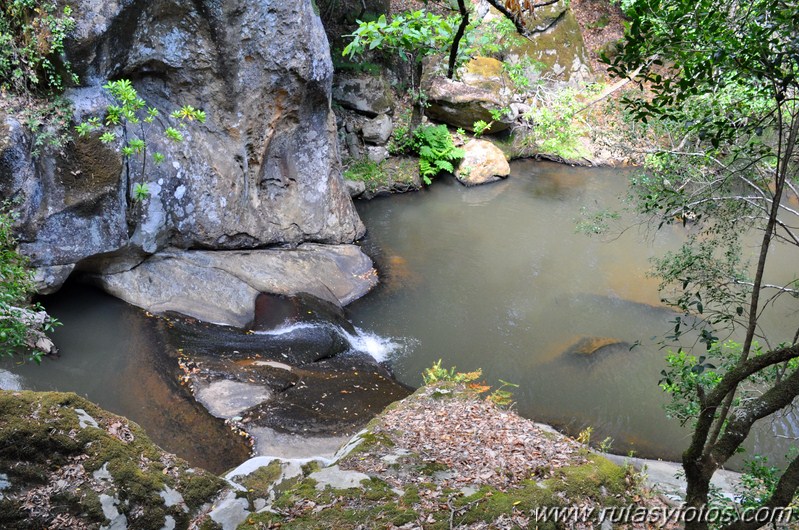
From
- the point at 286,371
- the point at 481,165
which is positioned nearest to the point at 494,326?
the point at 286,371

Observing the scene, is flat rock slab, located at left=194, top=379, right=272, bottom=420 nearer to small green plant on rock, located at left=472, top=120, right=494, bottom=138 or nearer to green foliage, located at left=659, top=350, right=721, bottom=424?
green foliage, located at left=659, top=350, right=721, bottom=424

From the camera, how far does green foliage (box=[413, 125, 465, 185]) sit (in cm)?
1661

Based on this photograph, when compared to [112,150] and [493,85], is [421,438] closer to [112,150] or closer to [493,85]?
[112,150]

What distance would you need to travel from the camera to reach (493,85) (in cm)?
1817

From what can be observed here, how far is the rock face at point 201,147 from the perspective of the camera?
305 inches

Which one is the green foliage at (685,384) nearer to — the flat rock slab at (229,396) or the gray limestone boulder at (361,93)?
the flat rock slab at (229,396)

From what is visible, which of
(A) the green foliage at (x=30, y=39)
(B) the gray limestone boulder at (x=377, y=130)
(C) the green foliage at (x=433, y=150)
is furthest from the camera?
(C) the green foliage at (x=433, y=150)

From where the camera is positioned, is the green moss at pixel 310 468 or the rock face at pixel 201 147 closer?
the green moss at pixel 310 468

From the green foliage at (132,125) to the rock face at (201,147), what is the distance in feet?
0.45

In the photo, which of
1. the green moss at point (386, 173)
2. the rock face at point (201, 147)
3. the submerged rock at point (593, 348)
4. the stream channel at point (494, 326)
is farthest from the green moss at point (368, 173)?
the submerged rock at point (593, 348)

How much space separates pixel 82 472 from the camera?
302cm

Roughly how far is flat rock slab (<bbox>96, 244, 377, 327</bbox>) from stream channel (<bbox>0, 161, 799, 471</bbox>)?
0.37 metres

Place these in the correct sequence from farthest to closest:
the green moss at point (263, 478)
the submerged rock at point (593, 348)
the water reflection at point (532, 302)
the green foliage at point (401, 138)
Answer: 1. the green foliage at point (401, 138)
2. the submerged rock at point (593, 348)
3. the water reflection at point (532, 302)
4. the green moss at point (263, 478)

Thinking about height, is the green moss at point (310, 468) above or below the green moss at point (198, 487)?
below
